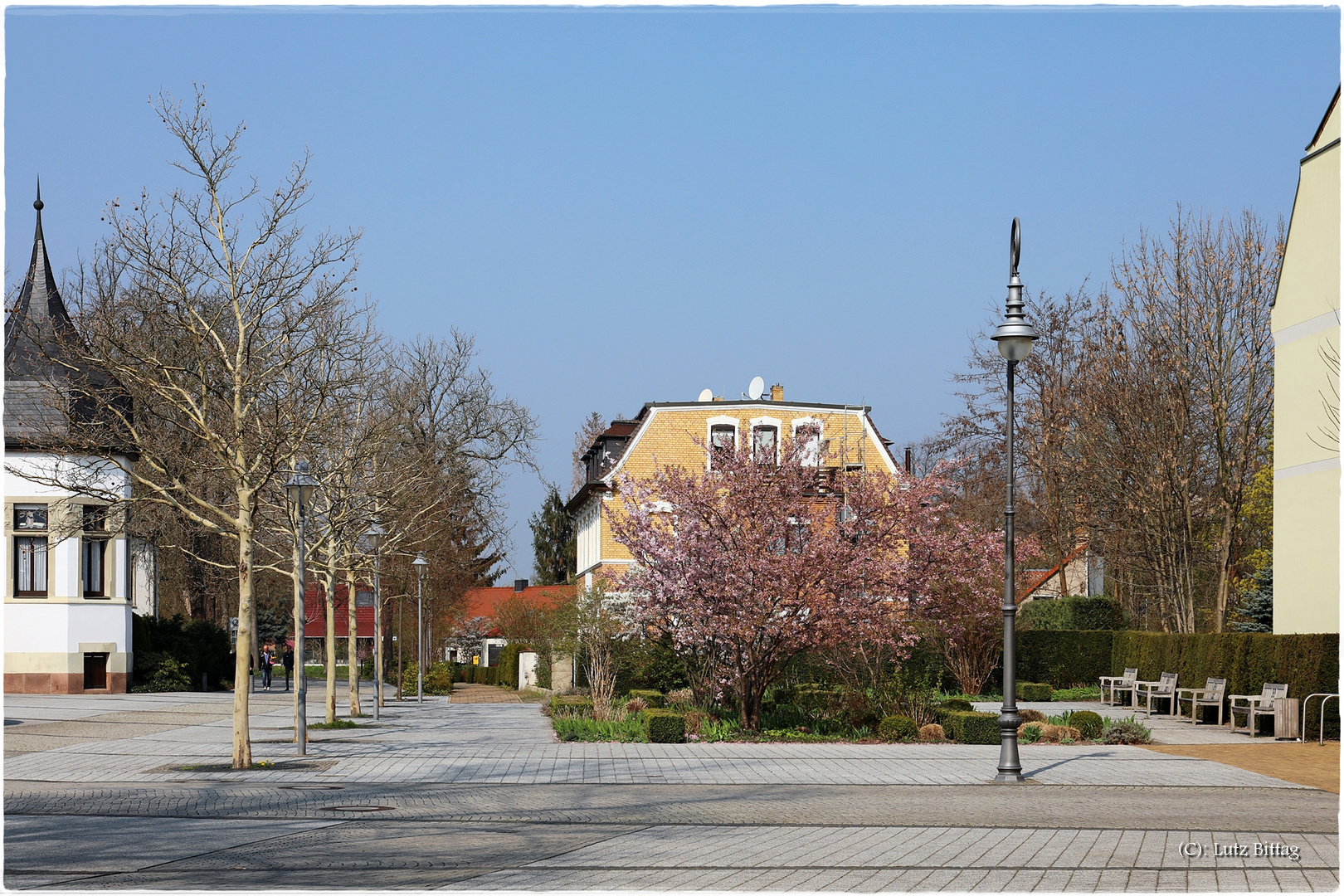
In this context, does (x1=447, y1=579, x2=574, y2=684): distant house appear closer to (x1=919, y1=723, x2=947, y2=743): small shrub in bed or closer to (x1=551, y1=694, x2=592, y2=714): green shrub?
(x1=551, y1=694, x2=592, y2=714): green shrub

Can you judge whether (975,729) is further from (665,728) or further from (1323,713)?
(1323,713)

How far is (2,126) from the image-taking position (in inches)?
252

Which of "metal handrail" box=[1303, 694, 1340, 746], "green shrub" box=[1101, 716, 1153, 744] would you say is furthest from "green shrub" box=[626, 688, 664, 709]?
"metal handrail" box=[1303, 694, 1340, 746]

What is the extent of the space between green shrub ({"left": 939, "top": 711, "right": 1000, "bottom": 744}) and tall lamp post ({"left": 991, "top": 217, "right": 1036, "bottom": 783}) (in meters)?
5.15

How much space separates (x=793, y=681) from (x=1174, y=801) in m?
14.8

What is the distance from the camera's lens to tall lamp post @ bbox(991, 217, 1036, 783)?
51.1ft

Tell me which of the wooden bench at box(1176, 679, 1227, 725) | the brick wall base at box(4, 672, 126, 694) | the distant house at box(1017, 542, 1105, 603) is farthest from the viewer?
the distant house at box(1017, 542, 1105, 603)

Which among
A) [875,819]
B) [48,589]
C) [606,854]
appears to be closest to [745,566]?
[875,819]

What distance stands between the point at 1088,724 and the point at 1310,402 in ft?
31.6

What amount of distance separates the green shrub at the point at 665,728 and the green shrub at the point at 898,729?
3.25 m

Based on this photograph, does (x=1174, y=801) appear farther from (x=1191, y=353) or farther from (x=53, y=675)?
(x=53, y=675)

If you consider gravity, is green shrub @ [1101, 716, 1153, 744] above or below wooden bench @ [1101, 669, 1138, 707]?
above

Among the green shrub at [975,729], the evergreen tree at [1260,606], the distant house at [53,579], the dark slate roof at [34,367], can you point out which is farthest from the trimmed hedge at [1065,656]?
the dark slate roof at [34,367]

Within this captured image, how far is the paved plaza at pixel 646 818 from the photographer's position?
898 cm
